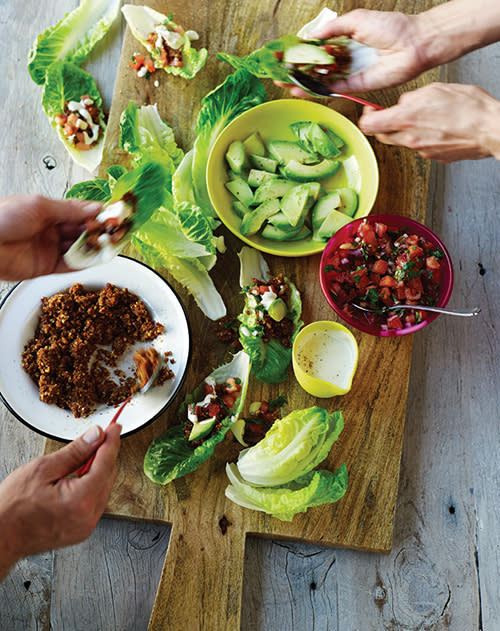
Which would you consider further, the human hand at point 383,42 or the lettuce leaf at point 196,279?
the lettuce leaf at point 196,279

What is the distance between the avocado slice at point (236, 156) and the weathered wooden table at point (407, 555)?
104 cm

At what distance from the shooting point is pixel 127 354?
2.48m

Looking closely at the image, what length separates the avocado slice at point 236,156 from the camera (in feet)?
8.34

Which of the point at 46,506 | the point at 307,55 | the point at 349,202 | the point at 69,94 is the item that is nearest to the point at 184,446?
the point at 46,506

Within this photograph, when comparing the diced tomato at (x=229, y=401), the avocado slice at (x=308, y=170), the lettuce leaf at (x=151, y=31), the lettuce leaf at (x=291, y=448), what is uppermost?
the lettuce leaf at (x=151, y=31)

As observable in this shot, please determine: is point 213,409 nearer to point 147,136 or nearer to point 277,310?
point 277,310

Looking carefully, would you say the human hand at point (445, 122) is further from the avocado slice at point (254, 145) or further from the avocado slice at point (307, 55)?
the avocado slice at point (254, 145)

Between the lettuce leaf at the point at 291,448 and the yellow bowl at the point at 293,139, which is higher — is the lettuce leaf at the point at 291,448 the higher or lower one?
the lower one

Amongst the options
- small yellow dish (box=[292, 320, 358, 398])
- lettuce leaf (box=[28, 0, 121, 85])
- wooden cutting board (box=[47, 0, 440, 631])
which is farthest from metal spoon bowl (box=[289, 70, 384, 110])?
lettuce leaf (box=[28, 0, 121, 85])

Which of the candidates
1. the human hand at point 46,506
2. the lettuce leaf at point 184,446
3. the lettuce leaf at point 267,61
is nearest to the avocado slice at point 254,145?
the lettuce leaf at point 267,61

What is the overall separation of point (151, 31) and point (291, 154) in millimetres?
904

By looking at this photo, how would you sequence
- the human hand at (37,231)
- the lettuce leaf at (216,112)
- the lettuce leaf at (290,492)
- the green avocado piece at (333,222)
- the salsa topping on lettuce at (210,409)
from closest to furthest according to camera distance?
the human hand at (37,231), the lettuce leaf at (290,492), the salsa topping on lettuce at (210,409), the green avocado piece at (333,222), the lettuce leaf at (216,112)

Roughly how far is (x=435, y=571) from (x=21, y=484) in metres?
1.86

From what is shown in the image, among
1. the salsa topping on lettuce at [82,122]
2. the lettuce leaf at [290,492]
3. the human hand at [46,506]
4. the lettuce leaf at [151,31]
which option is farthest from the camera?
the salsa topping on lettuce at [82,122]
